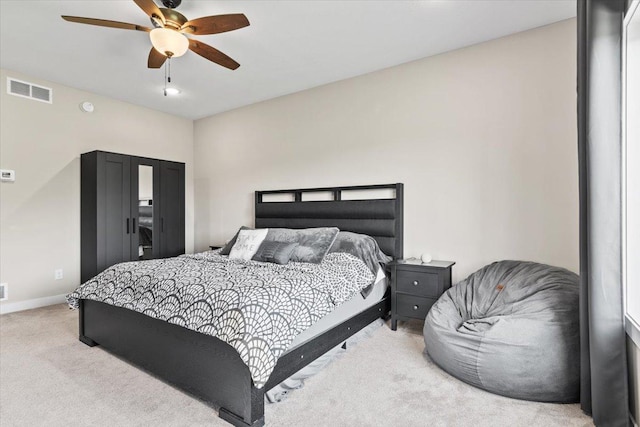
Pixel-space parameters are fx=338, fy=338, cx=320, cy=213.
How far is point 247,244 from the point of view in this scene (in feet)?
11.4

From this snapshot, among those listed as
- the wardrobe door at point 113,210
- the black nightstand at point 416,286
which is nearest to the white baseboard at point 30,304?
the wardrobe door at point 113,210

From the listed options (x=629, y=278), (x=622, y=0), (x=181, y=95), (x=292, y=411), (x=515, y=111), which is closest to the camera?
(x=622, y=0)

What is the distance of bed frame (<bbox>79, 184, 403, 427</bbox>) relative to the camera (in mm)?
1803

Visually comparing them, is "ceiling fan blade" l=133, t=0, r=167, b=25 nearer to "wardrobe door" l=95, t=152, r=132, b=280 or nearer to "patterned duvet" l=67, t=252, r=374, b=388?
"patterned duvet" l=67, t=252, r=374, b=388

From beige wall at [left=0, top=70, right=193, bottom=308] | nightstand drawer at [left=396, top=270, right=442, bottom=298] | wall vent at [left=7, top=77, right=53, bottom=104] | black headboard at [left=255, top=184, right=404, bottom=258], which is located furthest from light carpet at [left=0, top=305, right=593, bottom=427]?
wall vent at [left=7, top=77, right=53, bottom=104]

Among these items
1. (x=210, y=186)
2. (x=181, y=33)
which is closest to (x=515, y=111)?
(x=181, y=33)

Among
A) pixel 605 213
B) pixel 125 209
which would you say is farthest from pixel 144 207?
pixel 605 213

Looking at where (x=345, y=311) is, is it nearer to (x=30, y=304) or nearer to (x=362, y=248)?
(x=362, y=248)

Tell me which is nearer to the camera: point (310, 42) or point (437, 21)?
point (437, 21)

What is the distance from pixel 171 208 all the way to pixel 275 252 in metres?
2.42

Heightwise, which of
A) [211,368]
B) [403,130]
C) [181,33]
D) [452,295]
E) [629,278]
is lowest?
[211,368]

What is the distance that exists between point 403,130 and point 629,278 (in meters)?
2.32

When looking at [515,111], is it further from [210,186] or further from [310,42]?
[210,186]

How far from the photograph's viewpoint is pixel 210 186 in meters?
5.43
